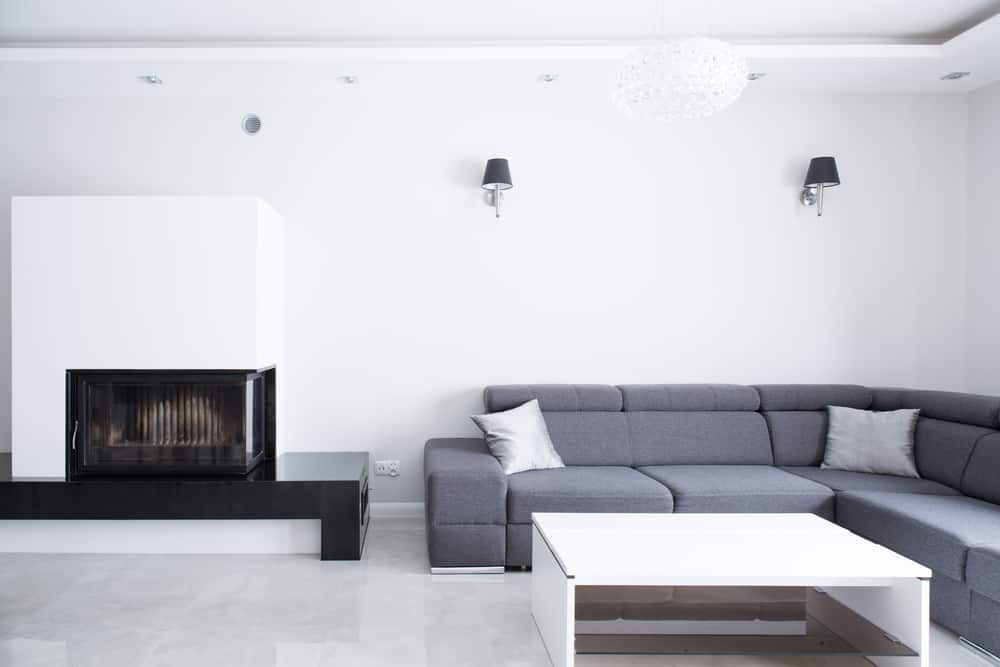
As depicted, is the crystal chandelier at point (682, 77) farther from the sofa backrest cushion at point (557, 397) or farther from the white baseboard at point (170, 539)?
the white baseboard at point (170, 539)

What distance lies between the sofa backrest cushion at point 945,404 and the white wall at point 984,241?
2.19ft

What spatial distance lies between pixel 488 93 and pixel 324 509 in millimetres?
2601

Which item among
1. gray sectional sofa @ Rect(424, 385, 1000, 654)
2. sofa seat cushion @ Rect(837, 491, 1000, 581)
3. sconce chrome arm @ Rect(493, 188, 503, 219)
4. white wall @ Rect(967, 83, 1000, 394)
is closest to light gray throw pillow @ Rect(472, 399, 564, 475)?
gray sectional sofa @ Rect(424, 385, 1000, 654)

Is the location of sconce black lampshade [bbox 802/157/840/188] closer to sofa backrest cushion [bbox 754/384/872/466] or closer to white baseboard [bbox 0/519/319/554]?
sofa backrest cushion [bbox 754/384/872/466]

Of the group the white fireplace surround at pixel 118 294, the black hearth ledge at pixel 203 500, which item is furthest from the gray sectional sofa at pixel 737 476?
the white fireplace surround at pixel 118 294

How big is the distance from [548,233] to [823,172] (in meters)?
1.69

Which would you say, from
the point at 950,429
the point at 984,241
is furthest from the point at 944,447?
the point at 984,241

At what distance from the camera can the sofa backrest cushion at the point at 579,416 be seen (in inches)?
146

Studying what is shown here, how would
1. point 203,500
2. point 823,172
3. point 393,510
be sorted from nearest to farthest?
point 203,500
point 823,172
point 393,510

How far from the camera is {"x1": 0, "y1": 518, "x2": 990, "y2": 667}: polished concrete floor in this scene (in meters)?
2.33

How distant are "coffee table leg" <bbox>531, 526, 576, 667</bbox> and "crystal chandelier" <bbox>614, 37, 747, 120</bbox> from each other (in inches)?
64.9

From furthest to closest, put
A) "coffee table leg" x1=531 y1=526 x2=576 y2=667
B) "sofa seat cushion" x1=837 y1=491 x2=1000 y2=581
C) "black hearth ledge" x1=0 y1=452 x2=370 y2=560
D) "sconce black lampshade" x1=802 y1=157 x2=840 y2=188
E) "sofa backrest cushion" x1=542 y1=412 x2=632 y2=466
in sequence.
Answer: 1. "sconce black lampshade" x1=802 y1=157 x2=840 y2=188
2. "sofa backrest cushion" x1=542 y1=412 x2=632 y2=466
3. "black hearth ledge" x1=0 y1=452 x2=370 y2=560
4. "sofa seat cushion" x1=837 y1=491 x2=1000 y2=581
5. "coffee table leg" x1=531 y1=526 x2=576 y2=667

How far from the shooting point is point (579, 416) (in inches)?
→ 149

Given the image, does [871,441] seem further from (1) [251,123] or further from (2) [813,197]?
(1) [251,123]
